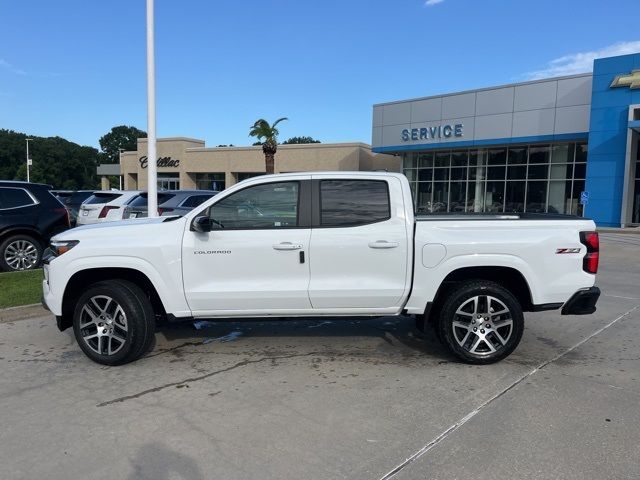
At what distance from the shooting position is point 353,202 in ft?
17.1

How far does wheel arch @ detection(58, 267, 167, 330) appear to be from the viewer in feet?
16.9

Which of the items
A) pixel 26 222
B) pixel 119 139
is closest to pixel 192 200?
pixel 26 222

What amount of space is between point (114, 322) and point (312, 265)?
1.96 metres

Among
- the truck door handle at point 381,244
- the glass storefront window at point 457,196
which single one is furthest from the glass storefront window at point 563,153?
the truck door handle at point 381,244

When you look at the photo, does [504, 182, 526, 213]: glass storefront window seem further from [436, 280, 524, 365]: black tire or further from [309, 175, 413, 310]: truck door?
[309, 175, 413, 310]: truck door

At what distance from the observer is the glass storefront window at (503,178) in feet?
106

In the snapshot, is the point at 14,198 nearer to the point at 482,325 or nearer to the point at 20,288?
the point at 20,288

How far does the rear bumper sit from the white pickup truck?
0.01 m

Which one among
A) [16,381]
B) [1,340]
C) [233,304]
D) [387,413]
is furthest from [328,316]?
[1,340]

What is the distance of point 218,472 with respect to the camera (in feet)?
10.7

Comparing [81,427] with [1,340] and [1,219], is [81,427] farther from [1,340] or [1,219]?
[1,219]

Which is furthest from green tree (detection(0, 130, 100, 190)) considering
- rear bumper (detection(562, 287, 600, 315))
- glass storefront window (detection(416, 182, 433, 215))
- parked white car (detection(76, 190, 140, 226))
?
rear bumper (detection(562, 287, 600, 315))

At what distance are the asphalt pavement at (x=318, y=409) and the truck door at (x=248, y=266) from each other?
637 mm

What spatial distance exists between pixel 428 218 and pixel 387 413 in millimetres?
2048
